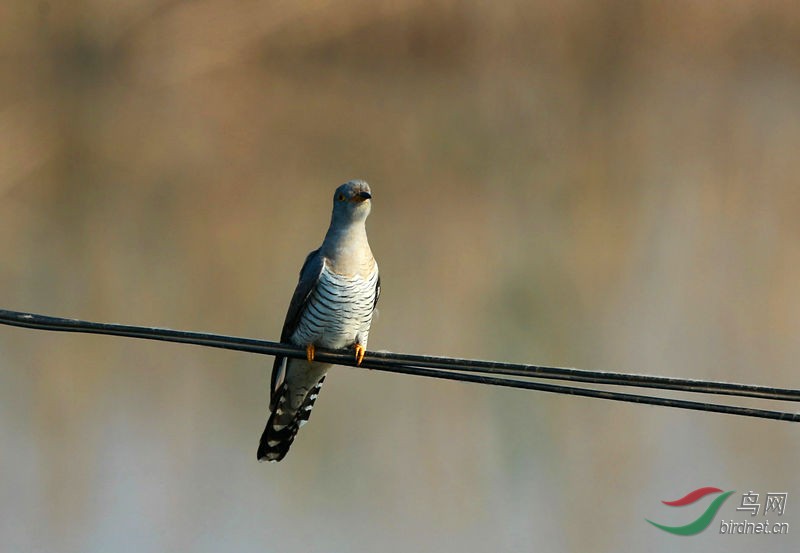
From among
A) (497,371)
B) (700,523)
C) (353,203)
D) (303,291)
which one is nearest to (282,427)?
(303,291)

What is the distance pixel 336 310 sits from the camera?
14.0ft

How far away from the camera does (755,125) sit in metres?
14.1

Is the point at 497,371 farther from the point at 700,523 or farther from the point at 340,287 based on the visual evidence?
the point at 700,523

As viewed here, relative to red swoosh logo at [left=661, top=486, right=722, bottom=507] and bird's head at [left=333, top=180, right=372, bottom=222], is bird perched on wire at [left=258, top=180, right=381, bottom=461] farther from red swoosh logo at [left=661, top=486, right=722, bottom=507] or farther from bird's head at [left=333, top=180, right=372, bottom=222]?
red swoosh logo at [left=661, top=486, right=722, bottom=507]

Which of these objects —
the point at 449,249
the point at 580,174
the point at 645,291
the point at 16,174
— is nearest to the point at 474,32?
the point at 580,174

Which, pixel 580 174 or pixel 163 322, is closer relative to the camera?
pixel 163 322

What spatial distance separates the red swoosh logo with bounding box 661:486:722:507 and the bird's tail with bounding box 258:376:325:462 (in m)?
6.31

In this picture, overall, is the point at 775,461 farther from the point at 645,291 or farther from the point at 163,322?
the point at 163,322

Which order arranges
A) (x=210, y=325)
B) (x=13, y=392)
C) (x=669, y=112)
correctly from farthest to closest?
1. (x=669, y=112)
2. (x=13, y=392)
3. (x=210, y=325)

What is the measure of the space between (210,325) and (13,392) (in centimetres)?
272

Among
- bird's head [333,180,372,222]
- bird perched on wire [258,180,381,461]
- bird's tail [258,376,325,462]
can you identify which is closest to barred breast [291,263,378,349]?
bird perched on wire [258,180,381,461]

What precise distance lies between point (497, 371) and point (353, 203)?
5.40 feet

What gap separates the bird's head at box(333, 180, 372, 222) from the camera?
4352 millimetres

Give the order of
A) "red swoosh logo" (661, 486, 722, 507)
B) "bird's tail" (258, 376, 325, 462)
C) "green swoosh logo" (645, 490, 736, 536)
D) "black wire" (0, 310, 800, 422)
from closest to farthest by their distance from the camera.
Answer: "black wire" (0, 310, 800, 422) → "bird's tail" (258, 376, 325, 462) → "green swoosh logo" (645, 490, 736, 536) → "red swoosh logo" (661, 486, 722, 507)
